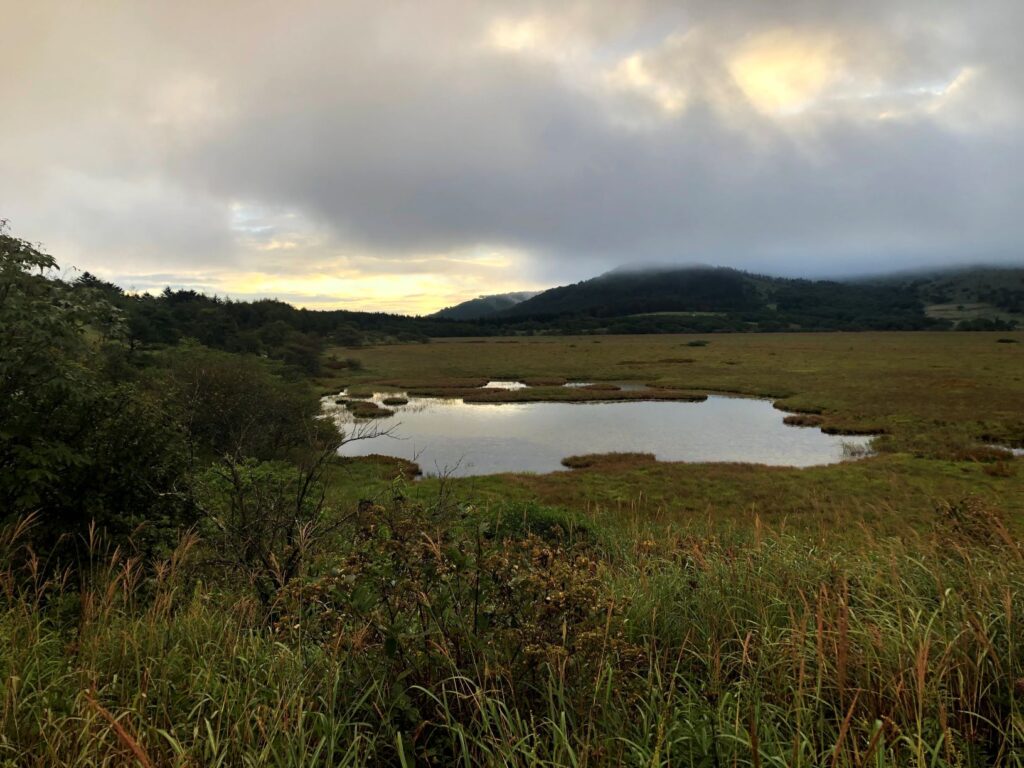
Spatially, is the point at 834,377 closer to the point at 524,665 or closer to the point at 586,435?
the point at 586,435

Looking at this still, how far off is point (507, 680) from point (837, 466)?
2586cm

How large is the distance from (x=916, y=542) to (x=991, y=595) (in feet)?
4.58

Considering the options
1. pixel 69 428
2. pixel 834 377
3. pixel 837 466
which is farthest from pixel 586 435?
pixel 834 377

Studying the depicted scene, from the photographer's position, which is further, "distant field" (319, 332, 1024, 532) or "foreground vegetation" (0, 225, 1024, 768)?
"distant field" (319, 332, 1024, 532)

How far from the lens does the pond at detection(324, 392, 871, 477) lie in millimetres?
28239

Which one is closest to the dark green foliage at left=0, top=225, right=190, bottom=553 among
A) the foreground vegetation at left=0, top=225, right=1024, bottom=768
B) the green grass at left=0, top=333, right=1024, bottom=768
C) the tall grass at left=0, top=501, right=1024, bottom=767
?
the foreground vegetation at left=0, top=225, right=1024, bottom=768

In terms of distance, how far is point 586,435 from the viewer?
34.6 metres

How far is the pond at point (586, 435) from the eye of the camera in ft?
92.6

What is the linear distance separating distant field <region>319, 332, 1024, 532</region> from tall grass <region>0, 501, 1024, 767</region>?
12.1 ft

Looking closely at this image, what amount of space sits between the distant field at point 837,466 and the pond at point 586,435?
2852 mm

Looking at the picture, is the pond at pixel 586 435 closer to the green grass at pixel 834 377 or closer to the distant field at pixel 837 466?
the distant field at pixel 837 466

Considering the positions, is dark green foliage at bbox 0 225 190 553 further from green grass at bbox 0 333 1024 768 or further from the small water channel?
the small water channel

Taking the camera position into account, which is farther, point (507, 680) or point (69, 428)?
point (69, 428)

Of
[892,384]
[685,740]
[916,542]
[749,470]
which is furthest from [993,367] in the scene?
[685,740]
